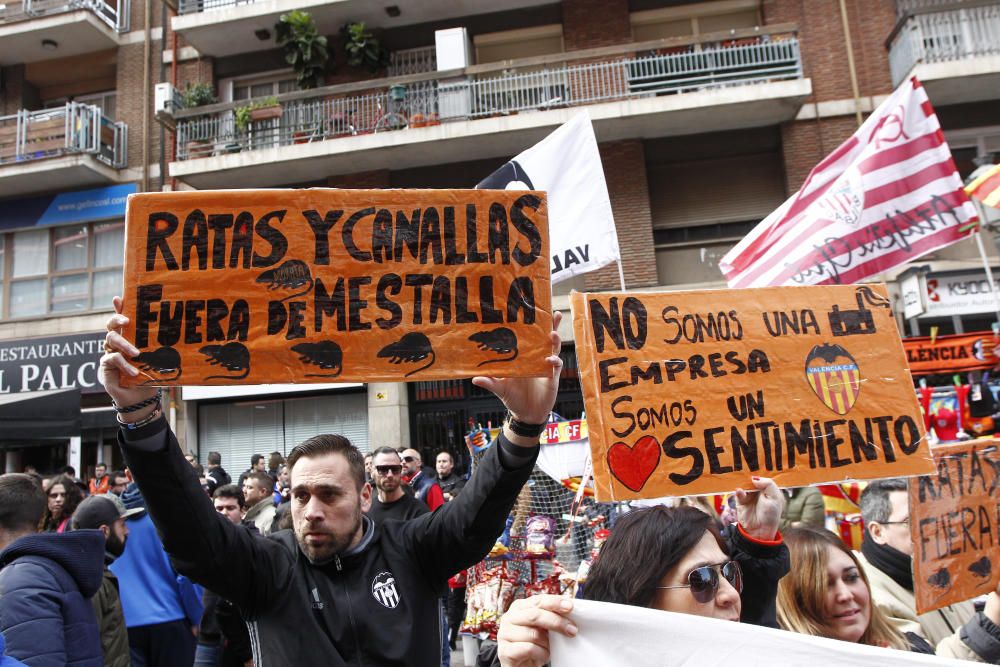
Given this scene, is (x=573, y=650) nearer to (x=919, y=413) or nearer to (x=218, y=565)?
(x=218, y=565)

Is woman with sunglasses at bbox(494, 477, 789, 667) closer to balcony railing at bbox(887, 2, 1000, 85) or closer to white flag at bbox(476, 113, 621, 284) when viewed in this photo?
white flag at bbox(476, 113, 621, 284)

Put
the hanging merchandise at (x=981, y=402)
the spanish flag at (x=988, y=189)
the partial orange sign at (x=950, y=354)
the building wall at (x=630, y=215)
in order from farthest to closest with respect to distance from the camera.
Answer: the building wall at (x=630, y=215)
the partial orange sign at (x=950, y=354)
the hanging merchandise at (x=981, y=402)
the spanish flag at (x=988, y=189)

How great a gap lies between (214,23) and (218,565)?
1456 cm

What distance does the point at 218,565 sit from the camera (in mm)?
1986

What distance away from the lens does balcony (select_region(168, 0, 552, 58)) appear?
13.9m

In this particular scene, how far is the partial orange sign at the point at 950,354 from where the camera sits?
932cm

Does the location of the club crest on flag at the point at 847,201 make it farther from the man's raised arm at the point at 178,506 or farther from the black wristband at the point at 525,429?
the man's raised arm at the point at 178,506

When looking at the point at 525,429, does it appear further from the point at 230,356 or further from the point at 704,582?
the point at 230,356

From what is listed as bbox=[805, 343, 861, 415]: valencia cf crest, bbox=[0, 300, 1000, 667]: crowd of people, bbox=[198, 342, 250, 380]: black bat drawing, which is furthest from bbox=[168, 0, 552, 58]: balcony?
bbox=[198, 342, 250, 380]: black bat drawing

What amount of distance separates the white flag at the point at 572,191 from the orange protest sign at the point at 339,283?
339 cm

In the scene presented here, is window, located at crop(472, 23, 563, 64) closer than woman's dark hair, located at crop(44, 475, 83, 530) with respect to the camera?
No

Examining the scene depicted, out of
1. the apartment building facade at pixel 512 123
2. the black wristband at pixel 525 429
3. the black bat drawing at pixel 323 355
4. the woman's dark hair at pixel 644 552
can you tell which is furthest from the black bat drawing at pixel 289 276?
the apartment building facade at pixel 512 123

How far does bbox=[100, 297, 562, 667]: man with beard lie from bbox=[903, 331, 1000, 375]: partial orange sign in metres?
8.75

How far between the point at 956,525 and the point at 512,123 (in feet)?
35.1
